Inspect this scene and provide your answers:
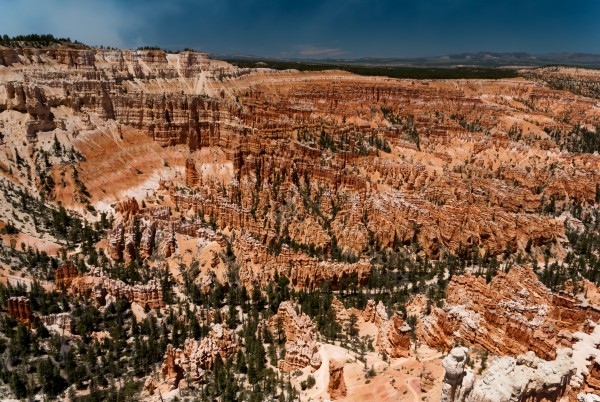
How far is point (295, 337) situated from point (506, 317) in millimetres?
14063

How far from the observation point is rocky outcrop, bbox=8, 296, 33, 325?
3200 centimetres

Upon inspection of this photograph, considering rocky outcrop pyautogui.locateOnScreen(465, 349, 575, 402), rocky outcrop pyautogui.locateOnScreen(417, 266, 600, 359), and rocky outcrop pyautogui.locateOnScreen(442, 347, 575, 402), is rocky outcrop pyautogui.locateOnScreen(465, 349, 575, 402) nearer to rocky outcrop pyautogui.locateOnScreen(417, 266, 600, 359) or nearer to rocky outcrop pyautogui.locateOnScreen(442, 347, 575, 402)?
rocky outcrop pyautogui.locateOnScreen(442, 347, 575, 402)

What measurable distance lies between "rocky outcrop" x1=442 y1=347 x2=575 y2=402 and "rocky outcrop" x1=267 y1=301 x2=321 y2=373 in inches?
495

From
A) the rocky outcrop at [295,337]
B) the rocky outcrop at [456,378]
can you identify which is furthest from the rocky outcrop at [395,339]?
the rocky outcrop at [456,378]

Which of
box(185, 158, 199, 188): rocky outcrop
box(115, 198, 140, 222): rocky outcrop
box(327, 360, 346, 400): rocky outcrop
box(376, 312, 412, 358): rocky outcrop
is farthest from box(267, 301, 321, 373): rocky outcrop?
box(185, 158, 199, 188): rocky outcrop

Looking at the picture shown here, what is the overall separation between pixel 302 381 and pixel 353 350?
13.7 feet

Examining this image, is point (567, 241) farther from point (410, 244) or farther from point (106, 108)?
point (106, 108)

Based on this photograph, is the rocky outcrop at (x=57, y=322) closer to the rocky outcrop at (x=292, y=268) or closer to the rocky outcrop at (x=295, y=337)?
the rocky outcrop at (x=292, y=268)

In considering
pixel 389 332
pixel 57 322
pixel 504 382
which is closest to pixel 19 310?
pixel 57 322

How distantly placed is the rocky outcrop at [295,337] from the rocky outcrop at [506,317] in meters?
7.21

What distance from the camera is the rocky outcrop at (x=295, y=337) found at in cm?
2786

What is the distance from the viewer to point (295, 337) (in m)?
31.2

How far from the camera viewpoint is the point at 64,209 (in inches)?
1930

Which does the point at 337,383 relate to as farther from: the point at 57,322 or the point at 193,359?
the point at 57,322
